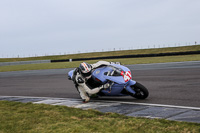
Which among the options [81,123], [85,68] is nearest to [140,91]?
[85,68]

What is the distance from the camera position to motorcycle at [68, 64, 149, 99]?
805 centimetres

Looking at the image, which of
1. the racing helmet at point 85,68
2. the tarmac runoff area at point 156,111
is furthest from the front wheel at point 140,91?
the racing helmet at point 85,68

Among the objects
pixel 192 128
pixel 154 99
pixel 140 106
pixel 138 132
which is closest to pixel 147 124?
pixel 138 132

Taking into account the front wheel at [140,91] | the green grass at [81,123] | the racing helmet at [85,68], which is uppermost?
the racing helmet at [85,68]

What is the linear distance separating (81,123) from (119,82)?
2852 mm

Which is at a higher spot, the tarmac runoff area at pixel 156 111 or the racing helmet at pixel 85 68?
the racing helmet at pixel 85 68

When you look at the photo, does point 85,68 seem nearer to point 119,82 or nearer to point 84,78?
point 84,78

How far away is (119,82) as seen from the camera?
8016 millimetres

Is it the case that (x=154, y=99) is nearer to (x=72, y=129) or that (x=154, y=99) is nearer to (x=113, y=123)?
(x=113, y=123)

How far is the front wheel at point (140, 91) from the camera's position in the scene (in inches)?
319

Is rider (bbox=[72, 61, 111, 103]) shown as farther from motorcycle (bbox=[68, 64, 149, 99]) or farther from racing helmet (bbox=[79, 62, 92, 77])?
motorcycle (bbox=[68, 64, 149, 99])

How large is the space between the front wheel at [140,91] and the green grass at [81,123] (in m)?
1.96

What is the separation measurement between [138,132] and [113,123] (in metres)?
0.83

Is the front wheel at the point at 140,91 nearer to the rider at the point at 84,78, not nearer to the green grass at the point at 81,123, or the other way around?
the rider at the point at 84,78
